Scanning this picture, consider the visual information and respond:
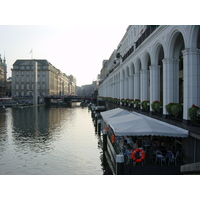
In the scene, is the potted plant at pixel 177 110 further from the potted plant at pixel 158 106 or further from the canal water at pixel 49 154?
the canal water at pixel 49 154

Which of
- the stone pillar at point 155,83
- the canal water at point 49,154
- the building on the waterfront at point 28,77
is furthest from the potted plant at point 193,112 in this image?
the building on the waterfront at point 28,77

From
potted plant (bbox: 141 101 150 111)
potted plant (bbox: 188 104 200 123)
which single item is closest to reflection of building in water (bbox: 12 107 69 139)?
potted plant (bbox: 141 101 150 111)

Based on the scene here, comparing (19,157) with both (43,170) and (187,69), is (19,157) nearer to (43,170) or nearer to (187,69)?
(43,170)

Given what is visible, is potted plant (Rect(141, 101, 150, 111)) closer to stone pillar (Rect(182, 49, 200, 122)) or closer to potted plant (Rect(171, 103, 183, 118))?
potted plant (Rect(171, 103, 183, 118))

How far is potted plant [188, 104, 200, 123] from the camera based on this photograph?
534 inches

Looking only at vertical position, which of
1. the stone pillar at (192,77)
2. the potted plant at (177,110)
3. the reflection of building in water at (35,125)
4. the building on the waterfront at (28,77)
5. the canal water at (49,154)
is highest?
the building on the waterfront at (28,77)

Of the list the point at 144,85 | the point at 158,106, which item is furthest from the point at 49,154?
the point at 144,85

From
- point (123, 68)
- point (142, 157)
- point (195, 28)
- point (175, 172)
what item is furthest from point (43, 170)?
point (123, 68)

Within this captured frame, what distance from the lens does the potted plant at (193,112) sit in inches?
534

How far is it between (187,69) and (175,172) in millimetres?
5785

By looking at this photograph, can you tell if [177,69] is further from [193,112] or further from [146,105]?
[146,105]

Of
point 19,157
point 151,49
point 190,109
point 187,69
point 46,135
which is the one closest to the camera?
point 190,109

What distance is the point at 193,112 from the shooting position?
13.6 meters

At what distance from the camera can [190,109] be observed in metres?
13.8
